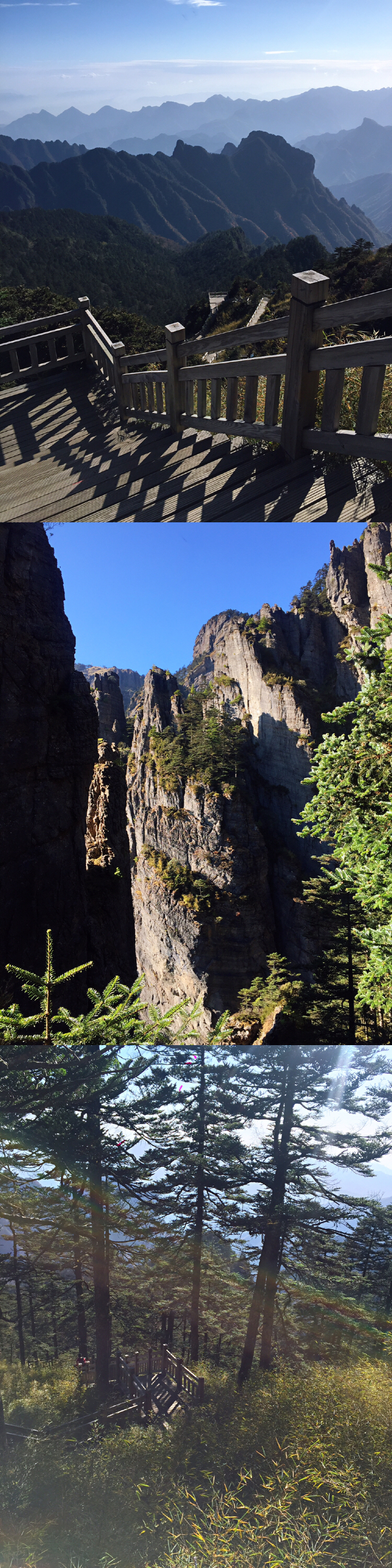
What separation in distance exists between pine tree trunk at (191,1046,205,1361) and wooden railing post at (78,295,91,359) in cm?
958

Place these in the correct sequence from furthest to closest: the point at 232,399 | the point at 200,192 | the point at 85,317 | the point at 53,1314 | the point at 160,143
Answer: the point at 160,143
the point at 200,192
the point at 85,317
the point at 232,399
the point at 53,1314

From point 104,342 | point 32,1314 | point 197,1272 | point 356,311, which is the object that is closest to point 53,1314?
point 32,1314

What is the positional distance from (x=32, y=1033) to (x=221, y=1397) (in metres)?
2.12

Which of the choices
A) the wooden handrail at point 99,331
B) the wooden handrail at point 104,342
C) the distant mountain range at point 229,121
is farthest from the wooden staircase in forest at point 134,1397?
the distant mountain range at point 229,121

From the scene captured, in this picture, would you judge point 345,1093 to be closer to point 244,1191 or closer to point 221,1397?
point 244,1191

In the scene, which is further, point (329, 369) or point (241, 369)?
→ point (241, 369)

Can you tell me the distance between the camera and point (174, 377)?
5.03m

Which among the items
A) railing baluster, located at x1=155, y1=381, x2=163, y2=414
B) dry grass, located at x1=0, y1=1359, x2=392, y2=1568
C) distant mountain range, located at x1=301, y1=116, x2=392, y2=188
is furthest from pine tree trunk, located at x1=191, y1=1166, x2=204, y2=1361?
distant mountain range, located at x1=301, y1=116, x2=392, y2=188

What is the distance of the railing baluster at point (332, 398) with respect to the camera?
2689 mm

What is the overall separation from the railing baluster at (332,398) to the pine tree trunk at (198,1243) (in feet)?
9.33

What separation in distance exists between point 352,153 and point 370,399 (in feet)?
677

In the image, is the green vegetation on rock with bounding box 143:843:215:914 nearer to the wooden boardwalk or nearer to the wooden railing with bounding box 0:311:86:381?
the wooden boardwalk

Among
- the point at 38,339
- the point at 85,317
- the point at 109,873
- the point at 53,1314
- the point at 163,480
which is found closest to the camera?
the point at 53,1314

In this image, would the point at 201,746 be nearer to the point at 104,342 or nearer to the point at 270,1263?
the point at 270,1263
